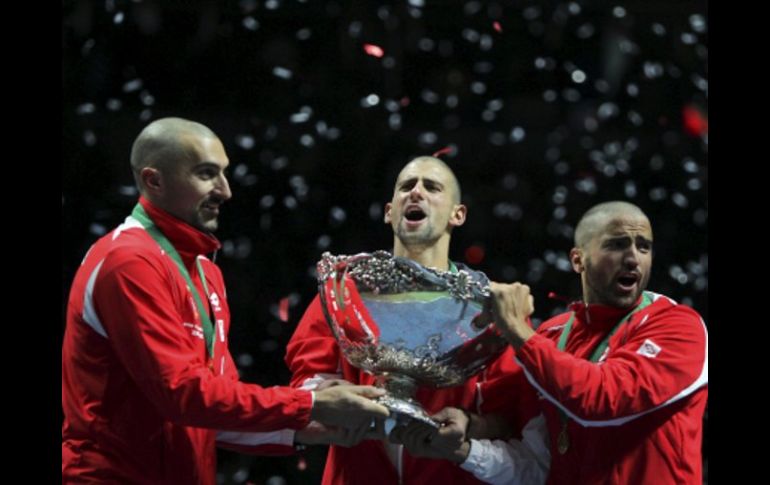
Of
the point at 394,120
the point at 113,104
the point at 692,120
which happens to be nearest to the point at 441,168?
the point at 394,120

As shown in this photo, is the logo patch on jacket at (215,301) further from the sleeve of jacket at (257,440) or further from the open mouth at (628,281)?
the open mouth at (628,281)

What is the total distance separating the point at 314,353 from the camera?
2.80 m

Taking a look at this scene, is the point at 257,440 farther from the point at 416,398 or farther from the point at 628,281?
the point at 628,281

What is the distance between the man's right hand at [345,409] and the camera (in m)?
2.49

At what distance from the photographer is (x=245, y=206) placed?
138 inches

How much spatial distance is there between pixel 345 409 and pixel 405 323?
0.24m

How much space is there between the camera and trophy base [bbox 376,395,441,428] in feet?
8.21

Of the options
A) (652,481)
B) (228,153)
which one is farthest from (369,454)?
(228,153)

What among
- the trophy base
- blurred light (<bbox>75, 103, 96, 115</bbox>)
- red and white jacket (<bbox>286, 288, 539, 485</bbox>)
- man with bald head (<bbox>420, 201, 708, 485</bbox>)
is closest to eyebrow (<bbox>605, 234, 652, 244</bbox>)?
man with bald head (<bbox>420, 201, 708, 485</bbox>)

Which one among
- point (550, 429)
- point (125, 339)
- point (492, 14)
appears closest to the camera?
point (125, 339)

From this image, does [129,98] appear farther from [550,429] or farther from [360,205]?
[550,429]

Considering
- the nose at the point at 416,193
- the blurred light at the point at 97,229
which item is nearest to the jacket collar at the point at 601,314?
the nose at the point at 416,193

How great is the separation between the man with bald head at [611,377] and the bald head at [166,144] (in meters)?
0.79

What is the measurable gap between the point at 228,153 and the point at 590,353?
→ 4.50 ft
